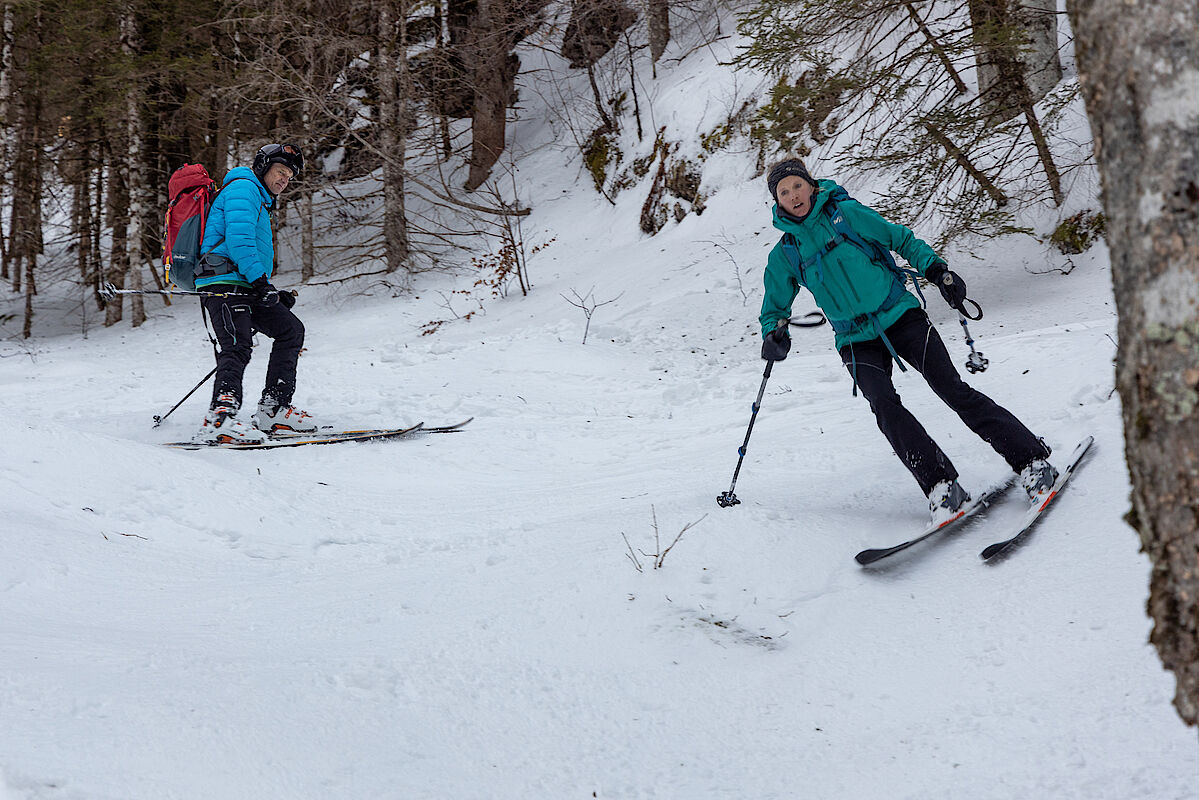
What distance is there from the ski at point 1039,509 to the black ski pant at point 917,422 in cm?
14

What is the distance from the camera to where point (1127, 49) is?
1345mm

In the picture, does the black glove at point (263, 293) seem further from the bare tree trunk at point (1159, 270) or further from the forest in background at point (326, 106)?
the forest in background at point (326, 106)

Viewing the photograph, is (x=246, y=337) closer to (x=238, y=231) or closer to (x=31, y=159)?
(x=238, y=231)

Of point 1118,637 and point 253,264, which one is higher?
point 253,264

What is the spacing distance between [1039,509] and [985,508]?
303 mm

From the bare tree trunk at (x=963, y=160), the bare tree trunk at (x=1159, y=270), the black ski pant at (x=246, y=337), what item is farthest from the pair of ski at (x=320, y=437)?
the bare tree trunk at (x=1159, y=270)

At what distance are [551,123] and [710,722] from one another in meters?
18.0

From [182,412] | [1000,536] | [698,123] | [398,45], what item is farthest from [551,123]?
[1000,536]

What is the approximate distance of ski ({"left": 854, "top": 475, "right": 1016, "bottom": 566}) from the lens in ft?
11.8

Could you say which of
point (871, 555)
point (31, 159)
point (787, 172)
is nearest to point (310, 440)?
point (787, 172)

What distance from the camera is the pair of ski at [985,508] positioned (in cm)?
354

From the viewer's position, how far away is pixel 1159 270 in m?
1.31

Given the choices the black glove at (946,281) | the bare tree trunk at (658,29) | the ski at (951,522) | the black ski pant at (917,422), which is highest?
the bare tree trunk at (658,29)

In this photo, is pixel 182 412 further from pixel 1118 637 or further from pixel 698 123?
pixel 698 123
